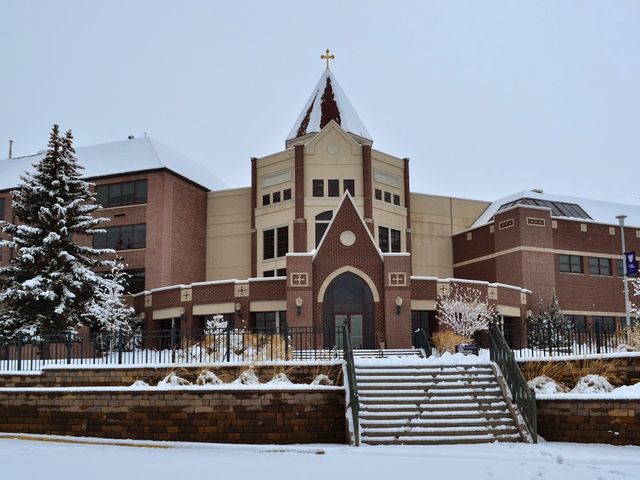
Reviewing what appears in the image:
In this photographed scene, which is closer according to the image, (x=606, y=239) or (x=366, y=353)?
(x=366, y=353)

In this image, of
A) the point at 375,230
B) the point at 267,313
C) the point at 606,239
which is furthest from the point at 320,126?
the point at 606,239

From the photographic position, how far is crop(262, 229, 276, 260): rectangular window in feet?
157

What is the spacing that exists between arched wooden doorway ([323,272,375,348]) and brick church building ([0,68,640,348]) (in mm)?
3657

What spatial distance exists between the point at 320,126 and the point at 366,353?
21.7 metres

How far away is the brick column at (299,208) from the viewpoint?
45750 millimetres

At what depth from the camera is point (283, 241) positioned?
4731cm

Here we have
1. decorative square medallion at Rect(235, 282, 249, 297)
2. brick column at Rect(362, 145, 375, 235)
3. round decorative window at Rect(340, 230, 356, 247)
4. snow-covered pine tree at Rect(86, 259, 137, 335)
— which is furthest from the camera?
brick column at Rect(362, 145, 375, 235)

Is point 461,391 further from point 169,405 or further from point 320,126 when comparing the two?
point 320,126

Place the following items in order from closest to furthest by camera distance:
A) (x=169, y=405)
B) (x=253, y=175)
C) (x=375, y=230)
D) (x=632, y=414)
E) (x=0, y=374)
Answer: (x=632, y=414) < (x=169, y=405) < (x=0, y=374) < (x=375, y=230) < (x=253, y=175)

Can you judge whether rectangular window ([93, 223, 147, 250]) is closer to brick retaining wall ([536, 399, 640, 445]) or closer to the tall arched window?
the tall arched window

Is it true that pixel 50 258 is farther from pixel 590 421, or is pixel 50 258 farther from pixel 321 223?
pixel 590 421

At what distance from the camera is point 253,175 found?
49469 millimetres

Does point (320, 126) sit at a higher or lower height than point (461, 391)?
higher

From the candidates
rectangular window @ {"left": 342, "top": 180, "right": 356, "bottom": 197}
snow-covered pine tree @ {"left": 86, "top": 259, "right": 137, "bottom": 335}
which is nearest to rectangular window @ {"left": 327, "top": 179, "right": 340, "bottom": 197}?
rectangular window @ {"left": 342, "top": 180, "right": 356, "bottom": 197}
